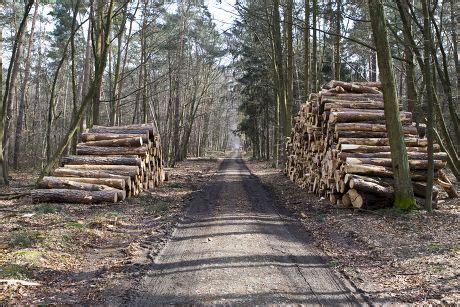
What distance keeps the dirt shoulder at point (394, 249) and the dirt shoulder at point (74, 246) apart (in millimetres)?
2926

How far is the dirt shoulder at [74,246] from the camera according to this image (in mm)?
4785

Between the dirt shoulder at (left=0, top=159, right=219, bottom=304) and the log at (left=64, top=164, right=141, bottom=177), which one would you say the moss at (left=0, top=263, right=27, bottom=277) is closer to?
the dirt shoulder at (left=0, top=159, right=219, bottom=304)

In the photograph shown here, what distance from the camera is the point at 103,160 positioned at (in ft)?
42.4

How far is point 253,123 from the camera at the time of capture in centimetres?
3884

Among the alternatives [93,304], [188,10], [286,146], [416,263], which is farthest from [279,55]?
[93,304]

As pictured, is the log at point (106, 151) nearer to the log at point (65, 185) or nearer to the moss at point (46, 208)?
the log at point (65, 185)

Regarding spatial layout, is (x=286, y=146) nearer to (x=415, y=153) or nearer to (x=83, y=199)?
(x=415, y=153)

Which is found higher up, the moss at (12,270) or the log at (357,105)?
the log at (357,105)

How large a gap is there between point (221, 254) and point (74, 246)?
244 cm

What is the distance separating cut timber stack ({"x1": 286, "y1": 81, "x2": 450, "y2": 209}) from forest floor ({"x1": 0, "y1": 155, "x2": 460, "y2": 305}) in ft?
2.34

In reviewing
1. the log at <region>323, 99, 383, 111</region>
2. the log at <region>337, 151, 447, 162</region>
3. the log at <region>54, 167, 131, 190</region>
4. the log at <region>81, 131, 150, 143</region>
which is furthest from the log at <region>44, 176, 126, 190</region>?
the log at <region>323, 99, 383, 111</region>

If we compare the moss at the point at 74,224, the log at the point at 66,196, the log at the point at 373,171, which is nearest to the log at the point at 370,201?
the log at the point at 373,171

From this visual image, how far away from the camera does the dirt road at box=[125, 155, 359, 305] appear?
15.2ft

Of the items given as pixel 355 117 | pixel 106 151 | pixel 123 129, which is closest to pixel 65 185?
pixel 106 151
